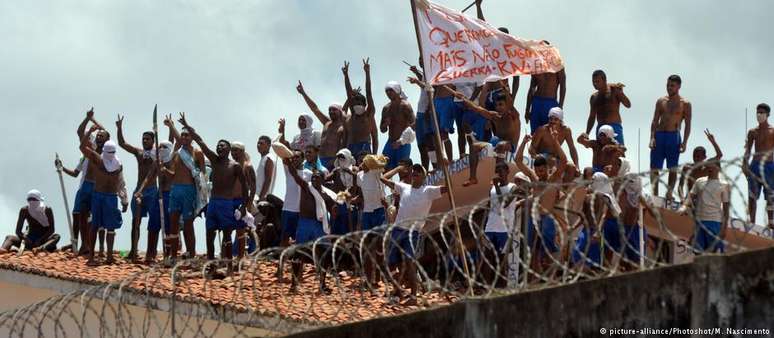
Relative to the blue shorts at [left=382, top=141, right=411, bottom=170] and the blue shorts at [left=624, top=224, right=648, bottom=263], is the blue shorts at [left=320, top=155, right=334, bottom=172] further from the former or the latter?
the blue shorts at [left=624, top=224, right=648, bottom=263]

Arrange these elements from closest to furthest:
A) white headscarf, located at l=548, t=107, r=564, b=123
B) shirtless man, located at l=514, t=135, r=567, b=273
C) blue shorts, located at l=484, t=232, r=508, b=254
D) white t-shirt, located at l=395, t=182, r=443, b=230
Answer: shirtless man, located at l=514, t=135, r=567, b=273 < blue shorts, located at l=484, t=232, r=508, b=254 < white t-shirt, located at l=395, t=182, r=443, b=230 < white headscarf, located at l=548, t=107, r=564, b=123

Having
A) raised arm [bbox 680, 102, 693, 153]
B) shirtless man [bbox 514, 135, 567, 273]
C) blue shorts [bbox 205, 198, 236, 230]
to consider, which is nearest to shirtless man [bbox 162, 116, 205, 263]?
blue shorts [bbox 205, 198, 236, 230]

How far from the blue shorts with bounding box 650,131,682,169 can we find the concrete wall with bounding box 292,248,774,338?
28.2 ft

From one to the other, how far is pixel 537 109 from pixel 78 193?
17.8 feet

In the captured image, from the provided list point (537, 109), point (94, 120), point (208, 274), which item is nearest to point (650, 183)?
point (208, 274)

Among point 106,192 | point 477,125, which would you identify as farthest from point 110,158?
point 477,125

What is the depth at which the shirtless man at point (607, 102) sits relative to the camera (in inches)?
830

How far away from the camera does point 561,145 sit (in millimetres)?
20203

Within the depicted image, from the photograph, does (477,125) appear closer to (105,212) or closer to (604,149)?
(604,149)

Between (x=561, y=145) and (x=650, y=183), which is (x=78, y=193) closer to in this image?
(x=561, y=145)

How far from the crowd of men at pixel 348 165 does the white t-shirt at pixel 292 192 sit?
1 cm

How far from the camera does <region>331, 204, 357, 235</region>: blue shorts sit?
20.6 metres

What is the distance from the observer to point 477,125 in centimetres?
2153

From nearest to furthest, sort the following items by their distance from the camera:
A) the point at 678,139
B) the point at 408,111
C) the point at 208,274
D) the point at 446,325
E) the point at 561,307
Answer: the point at 561,307, the point at 446,325, the point at 208,274, the point at 678,139, the point at 408,111
